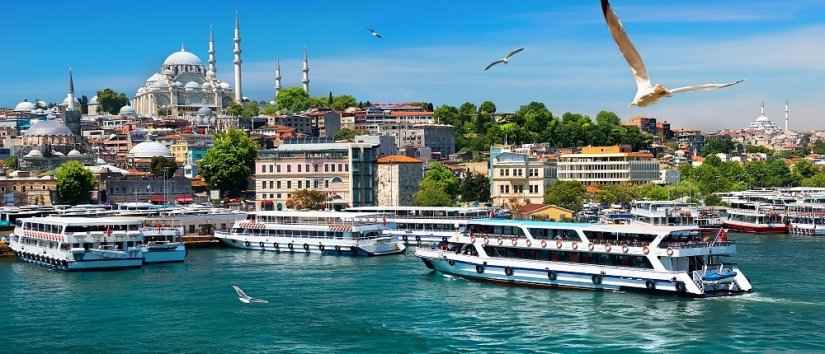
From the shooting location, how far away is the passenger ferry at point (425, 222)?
3831cm

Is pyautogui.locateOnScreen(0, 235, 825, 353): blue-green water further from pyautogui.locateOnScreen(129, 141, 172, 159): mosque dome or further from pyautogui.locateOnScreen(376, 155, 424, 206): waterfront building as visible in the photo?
pyautogui.locateOnScreen(129, 141, 172, 159): mosque dome

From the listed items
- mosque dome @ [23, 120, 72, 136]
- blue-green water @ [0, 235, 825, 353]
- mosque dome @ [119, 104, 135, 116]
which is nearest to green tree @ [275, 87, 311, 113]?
mosque dome @ [119, 104, 135, 116]

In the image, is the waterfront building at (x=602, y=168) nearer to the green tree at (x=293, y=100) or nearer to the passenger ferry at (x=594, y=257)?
the green tree at (x=293, y=100)

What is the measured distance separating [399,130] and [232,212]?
33.1 metres

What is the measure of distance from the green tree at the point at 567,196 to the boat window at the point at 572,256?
936 inches

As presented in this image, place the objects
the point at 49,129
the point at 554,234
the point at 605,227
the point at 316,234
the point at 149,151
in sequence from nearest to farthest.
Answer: the point at 605,227 < the point at 554,234 < the point at 316,234 < the point at 149,151 < the point at 49,129

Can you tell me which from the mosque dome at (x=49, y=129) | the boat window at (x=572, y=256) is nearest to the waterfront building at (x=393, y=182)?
the boat window at (x=572, y=256)

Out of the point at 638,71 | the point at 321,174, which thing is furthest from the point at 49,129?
the point at 638,71

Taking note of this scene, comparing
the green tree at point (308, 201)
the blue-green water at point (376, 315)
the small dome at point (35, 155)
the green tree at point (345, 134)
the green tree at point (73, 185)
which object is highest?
the green tree at point (345, 134)

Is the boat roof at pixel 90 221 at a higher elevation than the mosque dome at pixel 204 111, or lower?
lower

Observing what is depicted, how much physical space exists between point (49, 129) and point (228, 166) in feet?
64.7

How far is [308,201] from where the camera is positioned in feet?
153

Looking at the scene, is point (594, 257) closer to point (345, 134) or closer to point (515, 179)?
point (515, 179)

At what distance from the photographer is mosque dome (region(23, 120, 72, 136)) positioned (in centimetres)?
6875
